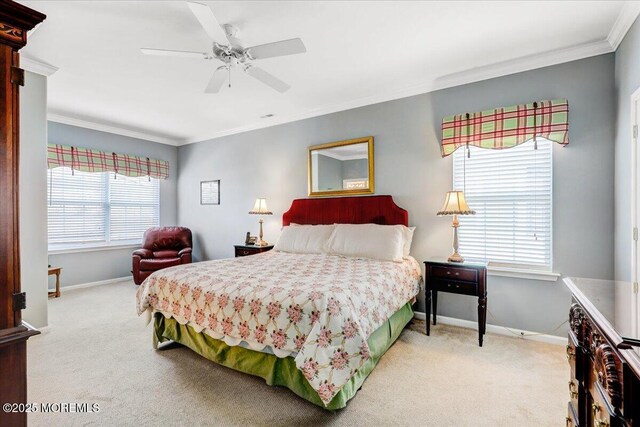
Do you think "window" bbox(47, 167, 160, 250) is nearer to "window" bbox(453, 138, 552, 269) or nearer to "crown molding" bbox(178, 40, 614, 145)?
"crown molding" bbox(178, 40, 614, 145)

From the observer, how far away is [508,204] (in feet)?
10.1

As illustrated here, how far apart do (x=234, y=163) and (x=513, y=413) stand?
4825mm

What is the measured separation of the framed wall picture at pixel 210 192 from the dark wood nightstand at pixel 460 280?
3.96 metres

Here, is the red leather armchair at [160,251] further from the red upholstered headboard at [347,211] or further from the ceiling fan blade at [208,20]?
the ceiling fan blade at [208,20]

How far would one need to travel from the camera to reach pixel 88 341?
2865 millimetres

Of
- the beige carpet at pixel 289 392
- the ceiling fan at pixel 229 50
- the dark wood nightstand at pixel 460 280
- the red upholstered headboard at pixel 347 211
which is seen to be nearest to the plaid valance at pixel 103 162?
the beige carpet at pixel 289 392

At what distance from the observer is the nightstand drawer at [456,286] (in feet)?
9.25

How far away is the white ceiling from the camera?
2214 mm

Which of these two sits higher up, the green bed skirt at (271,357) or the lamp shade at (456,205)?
the lamp shade at (456,205)

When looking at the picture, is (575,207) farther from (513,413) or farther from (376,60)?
(376,60)

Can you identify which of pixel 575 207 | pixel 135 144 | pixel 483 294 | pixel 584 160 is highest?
pixel 135 144

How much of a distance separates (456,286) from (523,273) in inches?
26.6

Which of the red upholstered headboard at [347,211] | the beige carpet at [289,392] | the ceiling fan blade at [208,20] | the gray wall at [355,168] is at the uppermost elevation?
the ceiling fan blade at [208,20]

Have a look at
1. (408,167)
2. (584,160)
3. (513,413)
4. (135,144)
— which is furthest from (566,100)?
(135,144)
